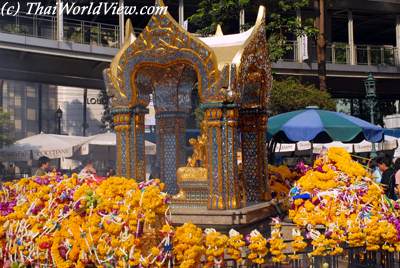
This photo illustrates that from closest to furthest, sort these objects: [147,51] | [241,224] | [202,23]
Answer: [241,224]
[147,51]
[202,23]

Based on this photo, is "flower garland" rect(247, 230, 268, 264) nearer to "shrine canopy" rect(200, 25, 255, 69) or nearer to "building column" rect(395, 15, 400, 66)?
"shrine canopy" rect(200, 25, 255, 69)

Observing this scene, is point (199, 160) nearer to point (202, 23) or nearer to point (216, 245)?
point (216, 245)

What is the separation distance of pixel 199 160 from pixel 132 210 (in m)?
4.62

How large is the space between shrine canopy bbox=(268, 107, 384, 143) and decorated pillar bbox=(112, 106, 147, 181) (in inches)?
130

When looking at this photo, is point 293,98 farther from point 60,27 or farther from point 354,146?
point 60,27

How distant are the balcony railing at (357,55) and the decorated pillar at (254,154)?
2090cm

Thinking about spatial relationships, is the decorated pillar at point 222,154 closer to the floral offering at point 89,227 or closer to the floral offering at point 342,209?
the floral offering at point 342,209

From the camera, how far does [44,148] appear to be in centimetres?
1928

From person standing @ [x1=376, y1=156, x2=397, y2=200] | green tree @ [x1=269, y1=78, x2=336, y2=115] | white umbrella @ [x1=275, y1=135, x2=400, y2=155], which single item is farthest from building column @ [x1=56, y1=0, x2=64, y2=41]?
person standing @ [x1=376, y1=156, x2=397, y2=200]

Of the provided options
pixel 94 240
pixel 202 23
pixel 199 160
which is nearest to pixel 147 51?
pixel 199 160

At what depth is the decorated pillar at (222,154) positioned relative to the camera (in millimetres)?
8086

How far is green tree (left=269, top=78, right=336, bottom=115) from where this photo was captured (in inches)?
701

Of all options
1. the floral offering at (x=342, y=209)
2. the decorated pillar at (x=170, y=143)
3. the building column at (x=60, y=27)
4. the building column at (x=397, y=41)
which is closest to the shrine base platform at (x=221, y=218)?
the floral offering at (x=342, y=209)

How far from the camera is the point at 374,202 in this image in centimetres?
627
